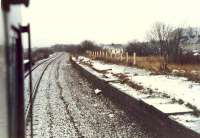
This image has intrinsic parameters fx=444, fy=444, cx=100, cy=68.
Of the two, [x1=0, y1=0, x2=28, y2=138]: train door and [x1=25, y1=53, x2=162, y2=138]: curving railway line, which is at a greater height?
[x1=0, y1=0, x2=28, y2=138]: train door

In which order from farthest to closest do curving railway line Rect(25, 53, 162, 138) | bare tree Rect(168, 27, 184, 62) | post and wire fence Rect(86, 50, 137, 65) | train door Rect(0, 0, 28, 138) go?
post and wire fence Rect(86, 50, 137, 65)
bare tree Rect(168, 27, 184, 62)
curving railway line Rect(25, 53, 162, 138)
train door Rect(0, 0, 28, 138)

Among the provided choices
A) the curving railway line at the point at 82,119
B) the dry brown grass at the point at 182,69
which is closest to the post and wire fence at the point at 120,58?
the dry brown grass at the point at 182,69

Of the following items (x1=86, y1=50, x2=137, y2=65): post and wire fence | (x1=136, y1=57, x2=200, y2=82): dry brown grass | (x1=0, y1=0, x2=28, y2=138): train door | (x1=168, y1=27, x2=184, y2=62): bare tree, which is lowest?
(x1=86, y1=50, x2=137, y2=65): post and wire fence

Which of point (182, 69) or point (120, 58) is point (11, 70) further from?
point (120, 58)

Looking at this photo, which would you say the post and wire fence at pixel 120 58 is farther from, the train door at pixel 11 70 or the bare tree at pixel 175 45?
the train door at pixel 11 70

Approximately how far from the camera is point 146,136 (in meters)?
8.02

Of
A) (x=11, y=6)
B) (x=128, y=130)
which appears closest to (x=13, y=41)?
(x=11, y=6)

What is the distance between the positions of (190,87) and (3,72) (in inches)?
489

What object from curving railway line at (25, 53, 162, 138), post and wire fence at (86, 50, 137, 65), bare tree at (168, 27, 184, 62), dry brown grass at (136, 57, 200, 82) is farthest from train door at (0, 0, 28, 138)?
bare tree at (168, 27, 184, 62)

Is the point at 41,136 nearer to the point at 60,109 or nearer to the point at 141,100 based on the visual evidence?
the point at 141,100

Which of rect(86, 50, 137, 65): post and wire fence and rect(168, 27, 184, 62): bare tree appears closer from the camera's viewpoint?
rect(168, 27, 184, 62): bare tree

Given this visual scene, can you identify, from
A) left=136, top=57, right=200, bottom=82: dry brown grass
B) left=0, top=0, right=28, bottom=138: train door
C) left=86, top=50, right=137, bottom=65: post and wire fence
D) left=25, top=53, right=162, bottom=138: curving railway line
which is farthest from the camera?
left=86, top=50, right=137, bottom=65: post and wire fence

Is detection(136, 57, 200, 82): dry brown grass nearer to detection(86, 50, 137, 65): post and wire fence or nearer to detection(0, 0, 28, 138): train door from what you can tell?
detection(86, 50, 137, 65): post and wire fence

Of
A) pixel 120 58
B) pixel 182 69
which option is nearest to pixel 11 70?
pixel 182 69
